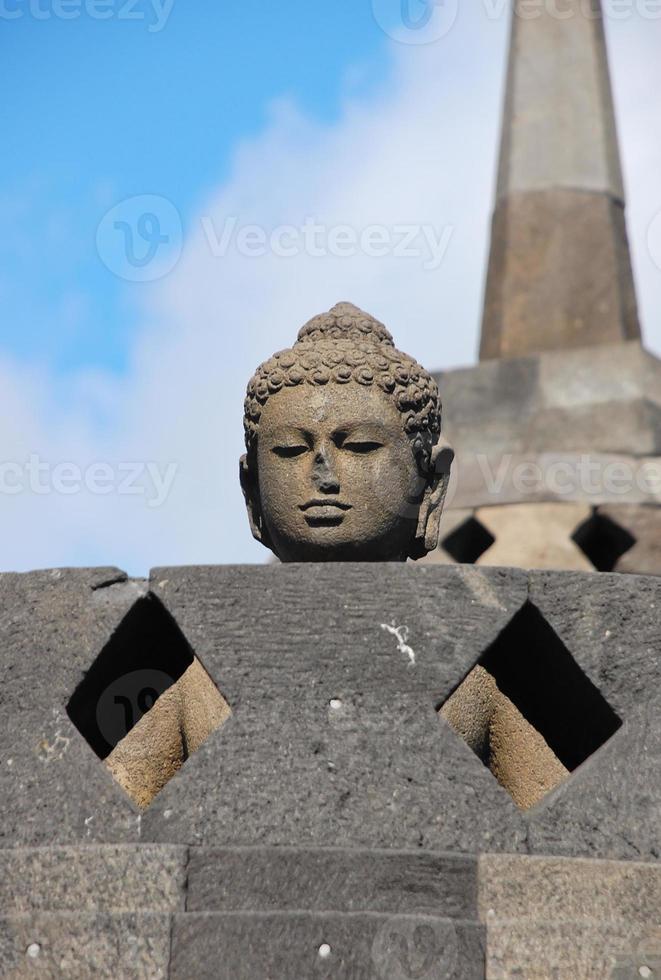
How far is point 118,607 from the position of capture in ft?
15.9

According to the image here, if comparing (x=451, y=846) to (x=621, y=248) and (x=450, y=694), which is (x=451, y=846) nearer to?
(x=450, y=694)

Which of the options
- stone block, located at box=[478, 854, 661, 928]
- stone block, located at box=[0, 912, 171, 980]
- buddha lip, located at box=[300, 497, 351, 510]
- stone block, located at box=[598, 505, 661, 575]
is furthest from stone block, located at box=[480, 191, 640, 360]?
stone block, located at box=[0, 912, 171, 980]

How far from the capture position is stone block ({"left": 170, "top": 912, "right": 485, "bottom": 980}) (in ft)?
14.3

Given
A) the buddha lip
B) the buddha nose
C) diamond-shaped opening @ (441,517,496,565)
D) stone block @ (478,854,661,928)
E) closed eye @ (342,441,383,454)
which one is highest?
closed eye @ (342,441,383,454)

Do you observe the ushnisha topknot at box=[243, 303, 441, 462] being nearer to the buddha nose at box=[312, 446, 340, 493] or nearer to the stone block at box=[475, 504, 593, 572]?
the buddha nose at box=[312, 446, 340, 493]

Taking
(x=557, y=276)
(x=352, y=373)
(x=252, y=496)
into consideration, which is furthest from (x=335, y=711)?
(x=557, y=276)

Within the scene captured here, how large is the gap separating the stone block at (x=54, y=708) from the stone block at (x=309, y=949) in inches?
12.5

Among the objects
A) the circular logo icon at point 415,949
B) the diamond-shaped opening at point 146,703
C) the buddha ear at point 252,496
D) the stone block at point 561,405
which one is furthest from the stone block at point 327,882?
Result: the stone block at point 561,405

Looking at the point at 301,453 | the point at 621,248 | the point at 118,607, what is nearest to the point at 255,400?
the point at 301,453

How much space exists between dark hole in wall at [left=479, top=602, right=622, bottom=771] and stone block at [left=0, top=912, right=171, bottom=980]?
42.3 inches

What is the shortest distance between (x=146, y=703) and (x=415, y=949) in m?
1.14

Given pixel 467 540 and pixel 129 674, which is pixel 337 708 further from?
pixel 467 540

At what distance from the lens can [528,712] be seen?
17.1 feet

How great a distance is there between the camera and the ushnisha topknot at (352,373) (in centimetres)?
545
